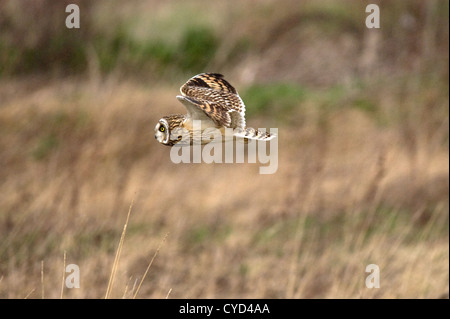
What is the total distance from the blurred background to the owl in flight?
10.3 feet

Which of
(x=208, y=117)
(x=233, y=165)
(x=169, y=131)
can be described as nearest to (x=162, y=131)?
(x=169, y=131)

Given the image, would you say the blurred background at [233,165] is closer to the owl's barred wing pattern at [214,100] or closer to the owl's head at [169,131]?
the owl's barred wing pattern at [214,100]

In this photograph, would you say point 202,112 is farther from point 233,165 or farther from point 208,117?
point 233,165

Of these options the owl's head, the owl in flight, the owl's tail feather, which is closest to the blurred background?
the owl in flight

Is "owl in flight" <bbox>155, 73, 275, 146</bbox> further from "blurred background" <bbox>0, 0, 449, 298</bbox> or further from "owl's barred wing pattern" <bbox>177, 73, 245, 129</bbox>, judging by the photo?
"blurred background" <bbox>0, 0, 449, 298</bbox>

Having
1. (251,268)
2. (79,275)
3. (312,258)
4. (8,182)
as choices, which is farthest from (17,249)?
(312,258)

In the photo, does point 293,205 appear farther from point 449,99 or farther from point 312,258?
point 449,99

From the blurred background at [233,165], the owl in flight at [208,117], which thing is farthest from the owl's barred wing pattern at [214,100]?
the blurred background at [233,165]

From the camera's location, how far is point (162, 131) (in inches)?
90.0

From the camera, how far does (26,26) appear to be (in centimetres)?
1086

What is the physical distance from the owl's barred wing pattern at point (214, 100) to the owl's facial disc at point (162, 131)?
0.30ft

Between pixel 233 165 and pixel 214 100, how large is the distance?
27.3 feet

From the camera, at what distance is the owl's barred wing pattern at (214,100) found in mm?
2295
